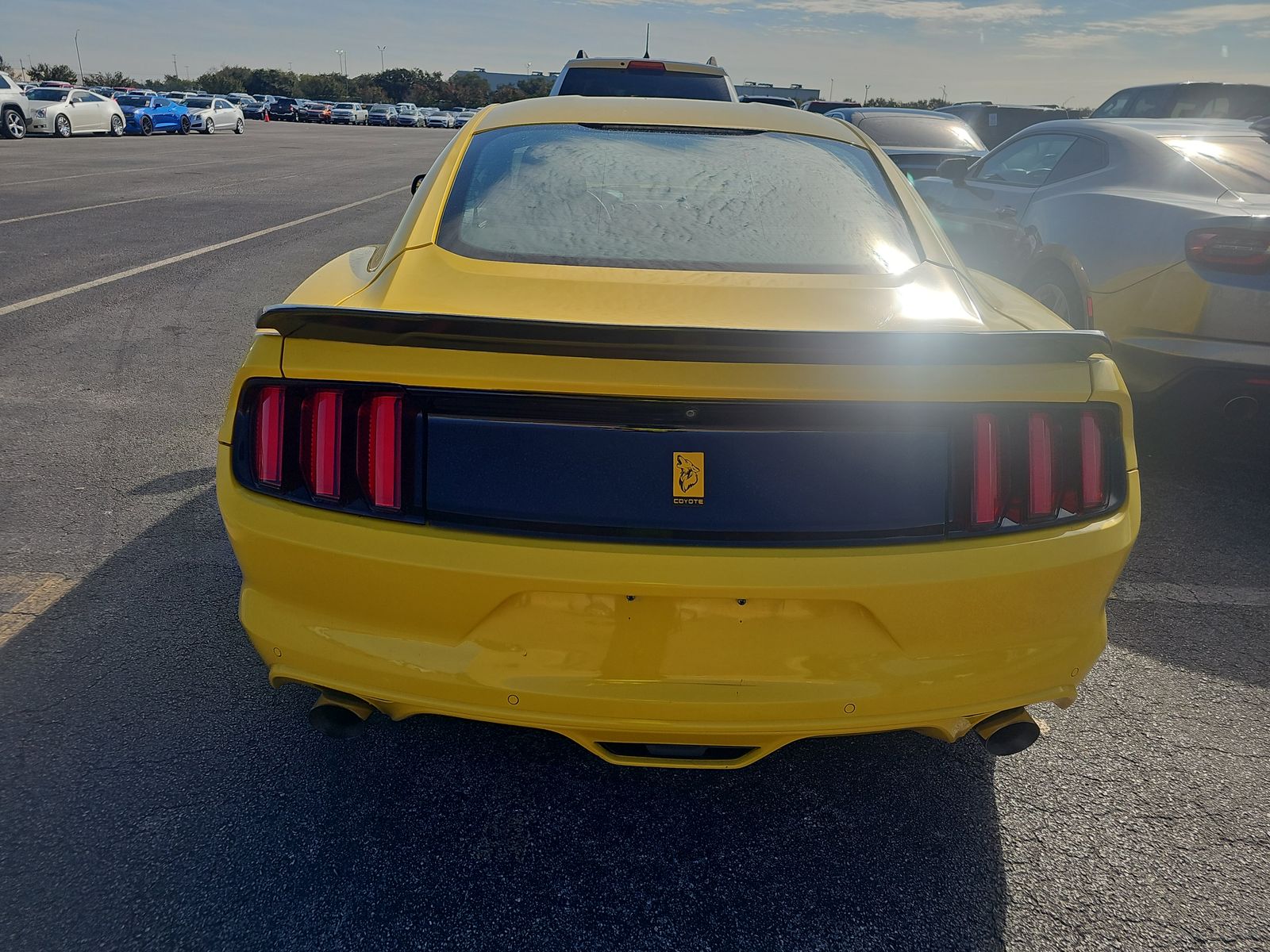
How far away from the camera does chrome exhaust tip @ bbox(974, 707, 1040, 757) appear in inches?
87.4

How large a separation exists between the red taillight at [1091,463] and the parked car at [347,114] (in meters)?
73.2

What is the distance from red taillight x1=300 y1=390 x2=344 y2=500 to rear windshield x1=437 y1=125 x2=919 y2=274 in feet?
2.04

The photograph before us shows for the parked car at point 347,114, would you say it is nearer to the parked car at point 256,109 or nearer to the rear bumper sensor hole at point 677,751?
the parked car at point 256,109

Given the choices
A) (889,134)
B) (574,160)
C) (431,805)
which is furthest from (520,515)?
(889,134)

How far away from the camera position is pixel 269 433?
211 cm

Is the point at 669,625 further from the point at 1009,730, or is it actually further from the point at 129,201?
the point at 129,201

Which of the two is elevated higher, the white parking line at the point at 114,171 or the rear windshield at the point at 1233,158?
the white parking line at the point at 114,171

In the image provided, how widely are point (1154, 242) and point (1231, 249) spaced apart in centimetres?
37

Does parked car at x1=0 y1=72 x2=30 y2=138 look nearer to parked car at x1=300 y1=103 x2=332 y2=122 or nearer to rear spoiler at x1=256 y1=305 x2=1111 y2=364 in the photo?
rear spoiler at x1=256 y1=305 x2=1111 y2=364

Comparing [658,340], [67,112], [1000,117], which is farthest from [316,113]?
[658,340]

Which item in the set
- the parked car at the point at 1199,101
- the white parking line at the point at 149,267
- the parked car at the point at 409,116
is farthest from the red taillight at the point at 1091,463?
the parked car at the point at 409,116

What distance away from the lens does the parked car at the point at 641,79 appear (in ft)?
30.9

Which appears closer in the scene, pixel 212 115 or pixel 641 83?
pixel 641 83

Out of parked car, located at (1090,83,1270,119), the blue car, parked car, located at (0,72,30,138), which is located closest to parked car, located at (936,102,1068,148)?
parked car, located at (1090,83,1270,119)
